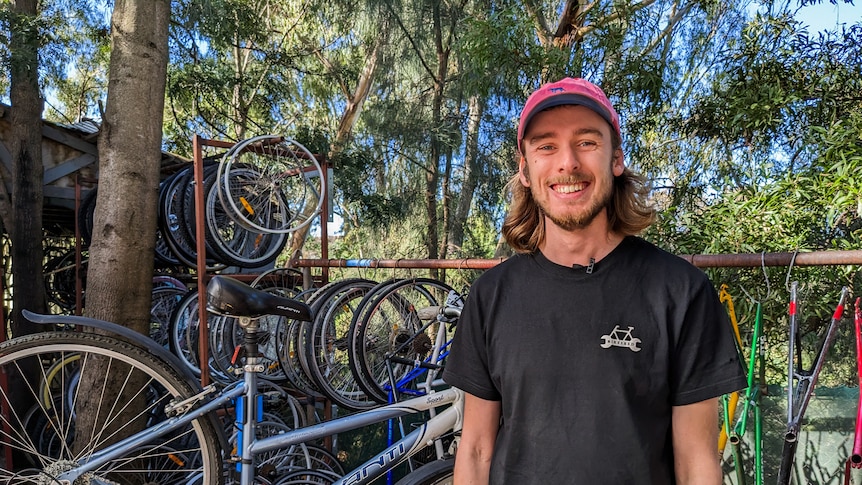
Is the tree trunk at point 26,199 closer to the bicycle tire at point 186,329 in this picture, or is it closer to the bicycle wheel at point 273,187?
the bicycle tire at point 186,329

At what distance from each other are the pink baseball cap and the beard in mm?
143

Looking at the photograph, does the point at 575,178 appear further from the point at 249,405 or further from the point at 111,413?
the point at 111,413

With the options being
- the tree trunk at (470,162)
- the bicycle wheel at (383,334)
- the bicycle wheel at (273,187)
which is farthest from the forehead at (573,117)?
the tree trunk at (470,162)

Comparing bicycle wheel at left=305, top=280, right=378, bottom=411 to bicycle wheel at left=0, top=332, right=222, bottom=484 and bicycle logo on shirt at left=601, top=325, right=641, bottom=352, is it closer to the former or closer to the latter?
bicycle wheel at left=0, top=332, right=222, bottom=484

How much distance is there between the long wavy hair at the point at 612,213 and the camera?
136cm

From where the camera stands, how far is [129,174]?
2.87m

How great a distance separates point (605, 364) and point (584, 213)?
12.0 inches

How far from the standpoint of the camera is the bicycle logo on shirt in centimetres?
122

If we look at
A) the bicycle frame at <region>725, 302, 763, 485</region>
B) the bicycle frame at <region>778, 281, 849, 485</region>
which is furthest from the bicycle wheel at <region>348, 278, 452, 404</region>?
the bicycle frame at <region>778, 281, 849, 485</region>

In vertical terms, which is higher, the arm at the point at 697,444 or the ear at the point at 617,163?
the ear at the point at 617,163

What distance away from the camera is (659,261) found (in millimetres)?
1280

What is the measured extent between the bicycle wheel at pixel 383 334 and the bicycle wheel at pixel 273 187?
948 mm

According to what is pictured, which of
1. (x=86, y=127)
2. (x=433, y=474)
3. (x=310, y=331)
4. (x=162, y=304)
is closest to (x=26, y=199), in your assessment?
(x=162, y=304)

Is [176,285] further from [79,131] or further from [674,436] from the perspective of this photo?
[674,436]
